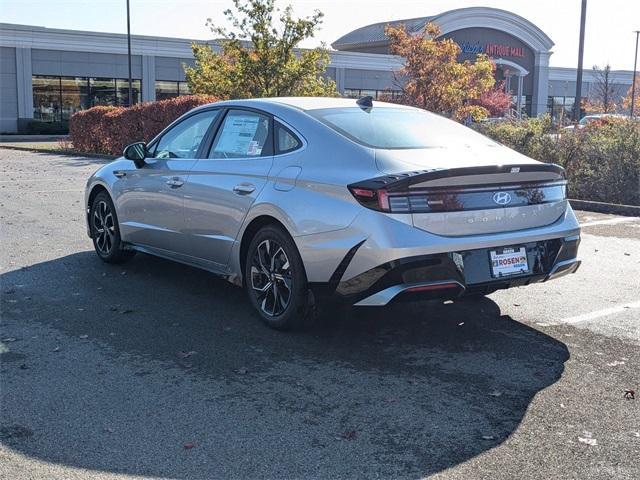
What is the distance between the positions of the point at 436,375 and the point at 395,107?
2614mm

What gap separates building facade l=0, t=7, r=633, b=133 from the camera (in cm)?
4550

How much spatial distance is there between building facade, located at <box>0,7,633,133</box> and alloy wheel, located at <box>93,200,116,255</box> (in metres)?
31.3

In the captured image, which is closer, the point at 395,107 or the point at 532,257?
the point at 532,257

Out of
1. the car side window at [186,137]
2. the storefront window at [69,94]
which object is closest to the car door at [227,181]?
the car side window at [186,137]

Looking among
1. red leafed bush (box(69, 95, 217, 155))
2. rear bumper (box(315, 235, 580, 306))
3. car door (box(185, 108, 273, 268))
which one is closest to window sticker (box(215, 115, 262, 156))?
car door (box(185, 108, 273, 268))

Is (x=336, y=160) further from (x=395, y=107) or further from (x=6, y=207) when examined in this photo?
(x=6, y=207)

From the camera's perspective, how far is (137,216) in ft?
22.9

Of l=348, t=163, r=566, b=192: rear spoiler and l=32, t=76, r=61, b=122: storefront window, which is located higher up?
l=32, t=76, r=61, b=122: storefront window

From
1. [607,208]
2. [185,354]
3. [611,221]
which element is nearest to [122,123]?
[607,208]

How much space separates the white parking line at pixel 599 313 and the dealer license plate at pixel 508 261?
0.92 meters

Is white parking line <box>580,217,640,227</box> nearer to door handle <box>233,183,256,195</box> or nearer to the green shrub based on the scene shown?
the green shrub

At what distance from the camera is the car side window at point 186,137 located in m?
6.41

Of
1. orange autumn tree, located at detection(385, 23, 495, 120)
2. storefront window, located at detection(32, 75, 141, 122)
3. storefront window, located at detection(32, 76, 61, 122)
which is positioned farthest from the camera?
storefront window, located at detection(32, 75, 141, 122)

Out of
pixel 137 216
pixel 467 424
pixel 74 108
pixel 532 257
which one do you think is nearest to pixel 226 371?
pixel 467 424
